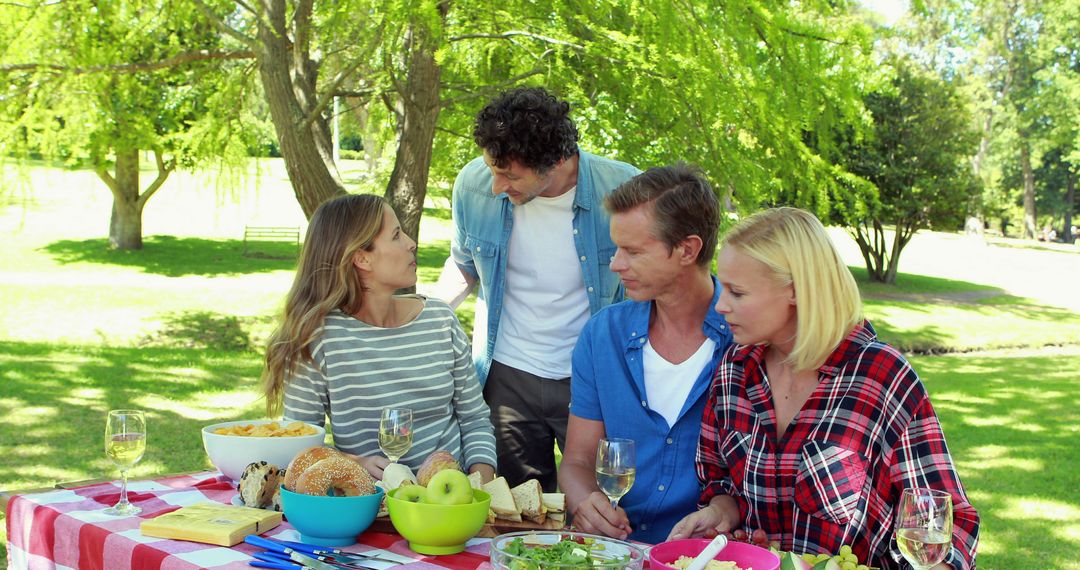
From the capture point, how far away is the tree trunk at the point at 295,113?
8000mm

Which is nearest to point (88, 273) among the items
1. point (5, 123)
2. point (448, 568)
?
point (5, 123)

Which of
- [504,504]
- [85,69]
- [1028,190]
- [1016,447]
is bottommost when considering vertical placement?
[1016,447]

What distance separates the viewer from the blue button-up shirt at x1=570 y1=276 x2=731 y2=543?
3.04 metres

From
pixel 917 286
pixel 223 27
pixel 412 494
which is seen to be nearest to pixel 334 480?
pixel 412 494

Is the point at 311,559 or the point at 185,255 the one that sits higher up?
the point at 311,559

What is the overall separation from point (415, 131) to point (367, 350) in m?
5.37

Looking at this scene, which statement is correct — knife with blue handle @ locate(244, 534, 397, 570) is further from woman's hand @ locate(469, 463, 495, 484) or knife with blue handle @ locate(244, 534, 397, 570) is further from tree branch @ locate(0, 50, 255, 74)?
tree branch @ locate(0, 50, 255, 74)

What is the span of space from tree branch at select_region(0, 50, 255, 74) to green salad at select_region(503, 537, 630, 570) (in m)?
7.21

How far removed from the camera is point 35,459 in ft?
24.6

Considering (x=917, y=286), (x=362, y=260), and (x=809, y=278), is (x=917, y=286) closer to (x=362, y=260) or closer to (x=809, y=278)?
(x=362, y=260)

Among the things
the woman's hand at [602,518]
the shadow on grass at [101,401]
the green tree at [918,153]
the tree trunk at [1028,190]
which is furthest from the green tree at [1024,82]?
the woman's hand at [602,518]

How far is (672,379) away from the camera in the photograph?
3.11 meters

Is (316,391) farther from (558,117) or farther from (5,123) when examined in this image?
(5,123)

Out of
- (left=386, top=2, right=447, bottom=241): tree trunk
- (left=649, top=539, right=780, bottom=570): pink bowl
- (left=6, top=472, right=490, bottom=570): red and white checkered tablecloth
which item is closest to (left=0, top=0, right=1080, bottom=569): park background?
(left=386, top=2, right=447, bottom=241): tree trunk
